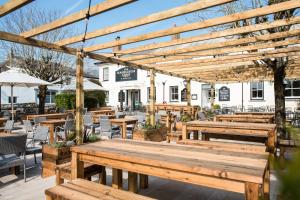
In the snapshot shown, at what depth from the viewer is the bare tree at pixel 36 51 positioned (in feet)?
53.4

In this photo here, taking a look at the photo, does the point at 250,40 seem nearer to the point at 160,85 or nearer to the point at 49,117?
the point at 49,117

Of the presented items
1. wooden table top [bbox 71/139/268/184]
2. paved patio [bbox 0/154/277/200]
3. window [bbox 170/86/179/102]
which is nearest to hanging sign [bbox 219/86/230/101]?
window [bbox 170/86/179/102]

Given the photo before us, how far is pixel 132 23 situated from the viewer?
4508 millimetres

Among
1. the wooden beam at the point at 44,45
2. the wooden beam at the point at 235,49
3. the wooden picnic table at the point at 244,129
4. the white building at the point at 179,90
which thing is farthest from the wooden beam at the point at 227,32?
the white building at the point at 179,90

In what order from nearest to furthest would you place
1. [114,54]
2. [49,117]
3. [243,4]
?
[114,54] < [243,4] < [49,117]

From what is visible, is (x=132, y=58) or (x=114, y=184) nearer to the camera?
(x=114, y=184)

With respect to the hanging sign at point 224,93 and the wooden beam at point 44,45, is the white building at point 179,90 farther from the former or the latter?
the wooden beam at point 44,45

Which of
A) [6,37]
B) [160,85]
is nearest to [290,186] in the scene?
[6,37]

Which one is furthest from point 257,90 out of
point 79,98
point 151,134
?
point 79,98

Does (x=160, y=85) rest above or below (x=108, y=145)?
above

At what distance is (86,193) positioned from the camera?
2.86 metres

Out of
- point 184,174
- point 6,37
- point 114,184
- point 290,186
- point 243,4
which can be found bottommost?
point 114,184

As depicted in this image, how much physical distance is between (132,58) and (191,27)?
3211 millimetres

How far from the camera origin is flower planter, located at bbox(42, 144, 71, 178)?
Answer: 4.97 metres
